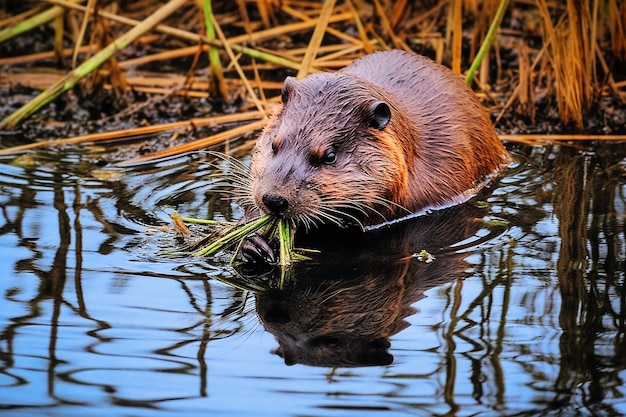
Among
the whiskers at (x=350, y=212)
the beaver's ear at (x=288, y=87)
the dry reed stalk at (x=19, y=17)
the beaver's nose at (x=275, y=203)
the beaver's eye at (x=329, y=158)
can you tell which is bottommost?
the whiskers at (x=350, y=212)

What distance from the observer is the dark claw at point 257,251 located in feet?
12.1

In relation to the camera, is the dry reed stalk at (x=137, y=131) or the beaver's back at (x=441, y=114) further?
the dry reed stalk at (x=137, y=131)

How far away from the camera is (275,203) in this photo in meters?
3.68

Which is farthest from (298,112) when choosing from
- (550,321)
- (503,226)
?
(550,321)

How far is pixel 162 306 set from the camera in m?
3.22

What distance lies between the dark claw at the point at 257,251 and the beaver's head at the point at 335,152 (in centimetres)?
15

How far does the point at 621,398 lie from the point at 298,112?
1933 millimetres

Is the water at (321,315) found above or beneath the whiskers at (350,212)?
beneath

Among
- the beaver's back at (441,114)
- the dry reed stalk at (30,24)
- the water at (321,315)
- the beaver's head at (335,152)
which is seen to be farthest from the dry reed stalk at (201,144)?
the dry reed stalk at (30,24)

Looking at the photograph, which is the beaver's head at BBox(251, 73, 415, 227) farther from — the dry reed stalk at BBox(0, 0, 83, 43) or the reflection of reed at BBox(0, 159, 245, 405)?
the dry reed stalk at BBox(0, 0, 83, 43)

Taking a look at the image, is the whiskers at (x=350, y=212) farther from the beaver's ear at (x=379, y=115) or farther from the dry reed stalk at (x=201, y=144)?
the dry reed stalk at (x=201, y=144)

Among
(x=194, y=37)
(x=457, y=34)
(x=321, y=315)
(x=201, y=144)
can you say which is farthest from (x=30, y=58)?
(x=321, y=315)

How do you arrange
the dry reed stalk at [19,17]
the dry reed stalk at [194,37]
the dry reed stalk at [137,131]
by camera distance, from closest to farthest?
the dry reed stalk at [137,131], the dry reed stalk at [194,37], the dry reed stalk at [19,17]

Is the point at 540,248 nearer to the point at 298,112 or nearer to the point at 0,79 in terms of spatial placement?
the point at 298,112
